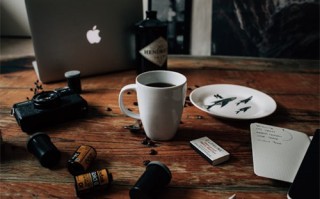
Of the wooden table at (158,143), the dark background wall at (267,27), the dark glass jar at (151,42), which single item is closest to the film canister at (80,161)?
the wooden table at (158,143)

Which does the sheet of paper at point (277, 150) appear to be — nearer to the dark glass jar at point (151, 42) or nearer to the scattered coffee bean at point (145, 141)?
the scattered coffee bean at point (145, 141)

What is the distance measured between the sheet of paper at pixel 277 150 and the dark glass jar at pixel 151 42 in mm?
373

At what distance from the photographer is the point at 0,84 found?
0.82m

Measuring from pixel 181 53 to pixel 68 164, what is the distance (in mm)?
776

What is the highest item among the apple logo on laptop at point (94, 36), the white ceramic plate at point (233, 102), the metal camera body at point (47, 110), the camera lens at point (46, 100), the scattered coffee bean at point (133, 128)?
the apple logo on laptop at point (94, 36)

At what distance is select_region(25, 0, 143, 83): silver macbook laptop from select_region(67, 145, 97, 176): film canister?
435mm

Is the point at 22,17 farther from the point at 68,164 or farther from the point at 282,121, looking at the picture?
the point at 282,121

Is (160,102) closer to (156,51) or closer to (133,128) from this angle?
(133,128)

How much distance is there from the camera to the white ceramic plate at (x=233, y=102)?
0.63 m

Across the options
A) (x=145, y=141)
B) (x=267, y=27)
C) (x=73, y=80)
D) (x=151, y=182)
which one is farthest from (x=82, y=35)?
(x=267, y=27)

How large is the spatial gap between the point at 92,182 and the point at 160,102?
18 cm

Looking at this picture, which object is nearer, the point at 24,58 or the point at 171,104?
the point at 171,104

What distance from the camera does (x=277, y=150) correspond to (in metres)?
0.50

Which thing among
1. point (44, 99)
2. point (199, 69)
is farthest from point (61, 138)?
point (199, 69)
